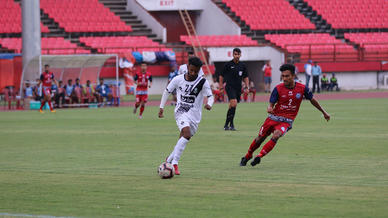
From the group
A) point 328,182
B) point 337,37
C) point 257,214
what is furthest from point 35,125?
point 337,37

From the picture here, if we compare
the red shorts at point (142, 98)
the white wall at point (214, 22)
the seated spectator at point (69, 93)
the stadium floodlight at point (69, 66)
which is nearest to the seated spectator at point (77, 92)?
the seated spectator at point (69, 93)

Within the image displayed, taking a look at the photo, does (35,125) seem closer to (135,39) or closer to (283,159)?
(283,159)

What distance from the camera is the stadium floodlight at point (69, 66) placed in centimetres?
3359

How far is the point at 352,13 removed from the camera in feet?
182

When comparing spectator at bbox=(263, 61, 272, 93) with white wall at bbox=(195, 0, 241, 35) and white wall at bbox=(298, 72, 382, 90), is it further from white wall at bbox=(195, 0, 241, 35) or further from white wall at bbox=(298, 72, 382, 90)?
white wall at bbox=(195, 0, 241, 35)

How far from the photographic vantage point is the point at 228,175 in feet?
37.0

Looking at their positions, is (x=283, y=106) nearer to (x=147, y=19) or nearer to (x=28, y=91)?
(x=28, y=91)

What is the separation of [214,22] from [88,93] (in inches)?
776

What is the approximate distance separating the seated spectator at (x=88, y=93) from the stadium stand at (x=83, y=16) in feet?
44.3

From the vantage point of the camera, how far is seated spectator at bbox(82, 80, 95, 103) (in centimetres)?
3420

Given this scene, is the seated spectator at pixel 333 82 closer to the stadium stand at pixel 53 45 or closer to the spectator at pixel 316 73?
the spectator at pixel 316 73

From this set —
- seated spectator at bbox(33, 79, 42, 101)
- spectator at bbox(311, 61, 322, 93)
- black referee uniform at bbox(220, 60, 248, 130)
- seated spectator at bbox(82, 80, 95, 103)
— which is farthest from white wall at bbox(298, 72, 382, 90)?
black referee uniform at bbox(220, 60, 248, 130)

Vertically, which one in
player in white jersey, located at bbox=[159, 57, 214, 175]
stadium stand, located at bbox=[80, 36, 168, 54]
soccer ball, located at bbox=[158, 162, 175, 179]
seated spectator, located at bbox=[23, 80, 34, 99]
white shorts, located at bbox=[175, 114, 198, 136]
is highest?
stadium stand, located at bbox=[80, 36, 168, 54]

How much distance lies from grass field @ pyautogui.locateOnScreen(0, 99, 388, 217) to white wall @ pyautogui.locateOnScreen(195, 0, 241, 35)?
30.3m
